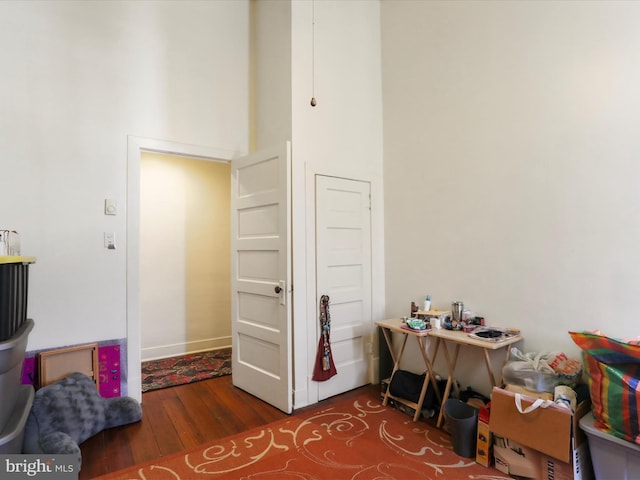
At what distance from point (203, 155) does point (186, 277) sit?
181 centimetres

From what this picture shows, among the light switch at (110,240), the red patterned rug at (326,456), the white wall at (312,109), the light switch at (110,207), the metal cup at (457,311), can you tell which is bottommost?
the red patterned rug at (326,456)

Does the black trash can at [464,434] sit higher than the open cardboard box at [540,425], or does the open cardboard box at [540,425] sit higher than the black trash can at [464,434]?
the open cardboard box at [540,425]

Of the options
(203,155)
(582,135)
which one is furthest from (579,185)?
(203,155)

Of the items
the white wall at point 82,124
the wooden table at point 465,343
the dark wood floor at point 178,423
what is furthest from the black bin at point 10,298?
the wooden table at point 465,343

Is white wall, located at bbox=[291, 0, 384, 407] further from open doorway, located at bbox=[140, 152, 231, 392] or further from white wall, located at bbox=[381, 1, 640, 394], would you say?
open doorway, located at bbox=[140, 152, 231, 392]

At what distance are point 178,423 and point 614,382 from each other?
2715 millimetres

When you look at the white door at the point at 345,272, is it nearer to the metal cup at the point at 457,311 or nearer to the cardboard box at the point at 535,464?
the metal cup at the point at 457,311

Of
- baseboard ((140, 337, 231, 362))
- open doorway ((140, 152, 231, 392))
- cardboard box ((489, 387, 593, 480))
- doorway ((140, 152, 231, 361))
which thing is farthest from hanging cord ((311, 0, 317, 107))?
baseboard ((140, 337, 231, 362))

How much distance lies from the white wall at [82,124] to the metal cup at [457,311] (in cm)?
260

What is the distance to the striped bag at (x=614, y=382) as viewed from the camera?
1655 millimetres

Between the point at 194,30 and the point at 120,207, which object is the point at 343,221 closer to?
the point at 120,207

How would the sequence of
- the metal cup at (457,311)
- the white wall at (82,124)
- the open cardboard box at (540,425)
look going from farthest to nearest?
the metal cup at (457,311), the white wall at (82,124), the open cardboard box at (540,425)

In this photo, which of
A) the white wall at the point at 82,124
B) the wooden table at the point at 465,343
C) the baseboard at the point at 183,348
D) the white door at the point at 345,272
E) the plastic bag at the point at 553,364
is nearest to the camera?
the plastic bag at the point at 553,364

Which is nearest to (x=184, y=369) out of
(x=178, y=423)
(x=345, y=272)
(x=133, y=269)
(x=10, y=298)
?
(x=178, y=423)
